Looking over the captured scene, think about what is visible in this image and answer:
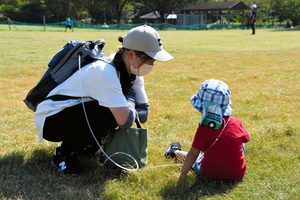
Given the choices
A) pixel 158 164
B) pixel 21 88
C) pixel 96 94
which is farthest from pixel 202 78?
pixel 96 94

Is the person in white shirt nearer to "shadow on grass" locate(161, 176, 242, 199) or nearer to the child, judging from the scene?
the child

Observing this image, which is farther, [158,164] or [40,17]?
[40,17]

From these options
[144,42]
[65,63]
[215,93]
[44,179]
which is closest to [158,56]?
[144,42]

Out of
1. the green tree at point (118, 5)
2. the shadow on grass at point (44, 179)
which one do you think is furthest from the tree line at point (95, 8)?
the shadow on grass at point (44, 179)

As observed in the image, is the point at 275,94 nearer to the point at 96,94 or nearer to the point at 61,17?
the point at 96,94

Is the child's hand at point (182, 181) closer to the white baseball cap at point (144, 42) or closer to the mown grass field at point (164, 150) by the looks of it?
the mown grass field at point (164, 150)

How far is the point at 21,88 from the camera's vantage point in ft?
17.8

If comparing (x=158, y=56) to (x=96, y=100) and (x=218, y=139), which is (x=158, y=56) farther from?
(x=218, y=139)

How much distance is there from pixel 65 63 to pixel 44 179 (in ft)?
2.99

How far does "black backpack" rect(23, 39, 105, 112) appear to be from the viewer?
229cm

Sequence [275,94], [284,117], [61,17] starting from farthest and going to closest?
1. [61,17]
2. [275,94]
3. [284,117]

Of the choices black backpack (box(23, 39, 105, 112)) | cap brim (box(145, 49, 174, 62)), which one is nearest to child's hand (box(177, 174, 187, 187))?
cap brim (box(145, 49, 174, 62))

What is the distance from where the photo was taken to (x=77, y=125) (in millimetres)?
2383

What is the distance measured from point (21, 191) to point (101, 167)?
25.1 inches
